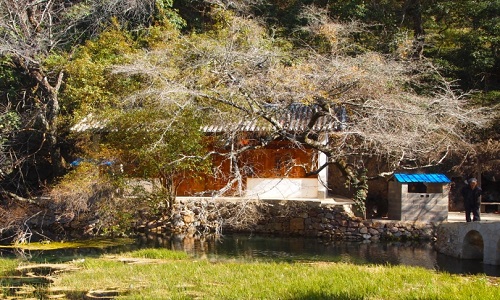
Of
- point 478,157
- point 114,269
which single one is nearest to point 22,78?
point 114,269

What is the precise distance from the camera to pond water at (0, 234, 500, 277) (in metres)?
14.4

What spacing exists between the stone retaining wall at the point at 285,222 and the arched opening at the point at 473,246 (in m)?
3.32

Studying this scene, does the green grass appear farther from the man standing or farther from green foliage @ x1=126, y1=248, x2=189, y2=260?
the man standing

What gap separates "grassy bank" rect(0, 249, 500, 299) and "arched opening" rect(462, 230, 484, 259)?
14.9 feet

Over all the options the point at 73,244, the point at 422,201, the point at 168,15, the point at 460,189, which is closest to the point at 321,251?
the point at 422,201

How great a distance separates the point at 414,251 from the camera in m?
16.5

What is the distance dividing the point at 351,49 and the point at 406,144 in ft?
21.5

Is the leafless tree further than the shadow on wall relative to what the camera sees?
No

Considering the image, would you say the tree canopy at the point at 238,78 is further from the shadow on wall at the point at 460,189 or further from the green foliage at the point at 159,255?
the green foliage at the point at 159,255

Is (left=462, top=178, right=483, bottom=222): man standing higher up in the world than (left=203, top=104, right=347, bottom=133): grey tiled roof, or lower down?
lower down

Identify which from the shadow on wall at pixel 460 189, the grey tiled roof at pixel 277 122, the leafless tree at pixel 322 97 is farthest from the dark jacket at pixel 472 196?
the shadow on wall at pixel 460 189

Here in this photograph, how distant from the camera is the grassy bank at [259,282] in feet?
29.2

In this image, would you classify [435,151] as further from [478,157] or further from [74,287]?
[74,287]

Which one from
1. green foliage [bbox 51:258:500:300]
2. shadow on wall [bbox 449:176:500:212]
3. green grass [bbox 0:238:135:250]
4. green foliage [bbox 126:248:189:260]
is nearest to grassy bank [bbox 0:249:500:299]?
green foliage [bbox 51:258:500:300]
